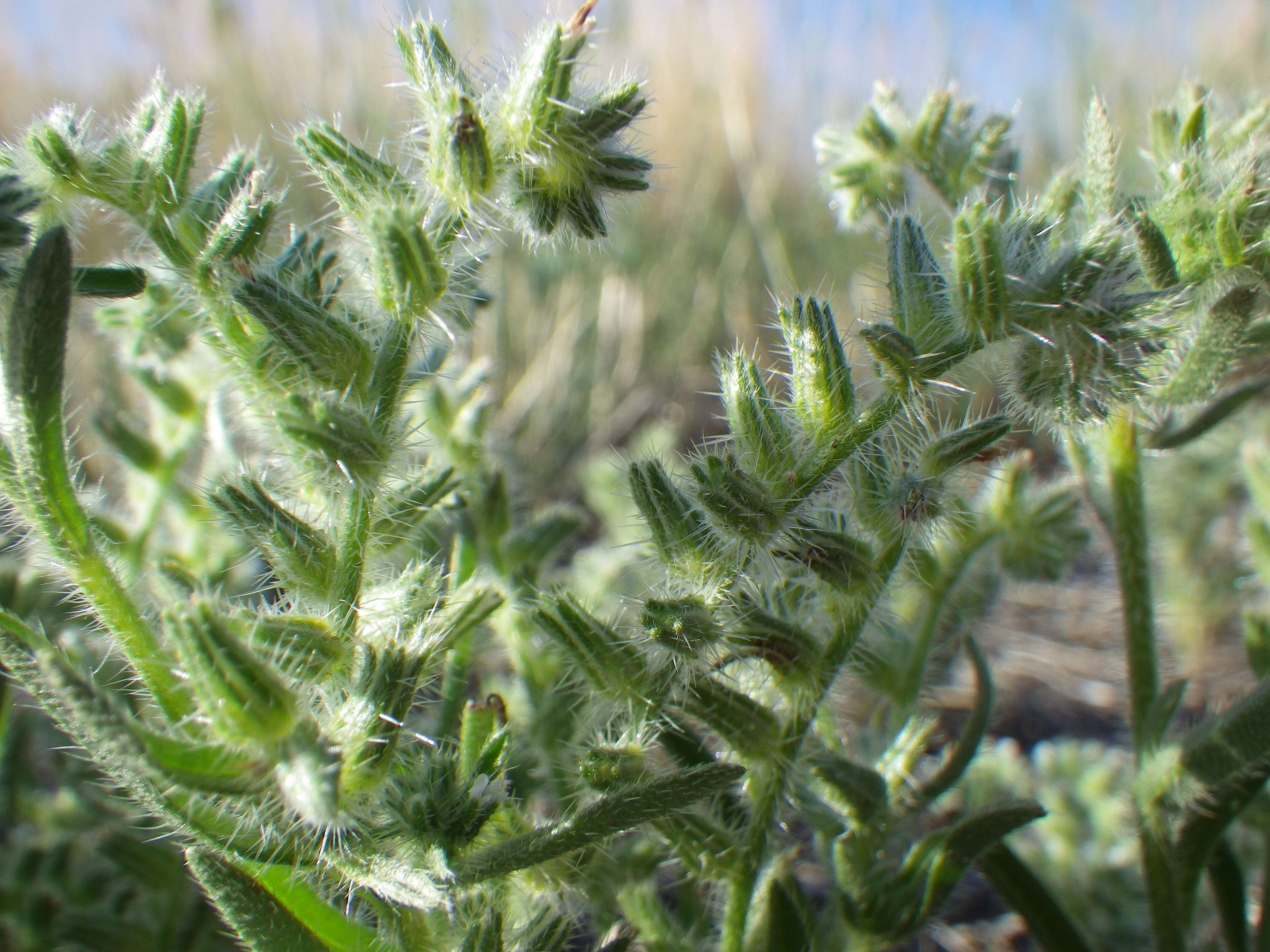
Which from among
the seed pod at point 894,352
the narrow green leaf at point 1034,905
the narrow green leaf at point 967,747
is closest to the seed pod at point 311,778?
the seed pod at point 894,352

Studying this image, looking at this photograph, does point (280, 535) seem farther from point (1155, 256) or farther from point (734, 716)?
point (1155, 256)

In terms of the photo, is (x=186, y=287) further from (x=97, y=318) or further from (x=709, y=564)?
(x=709, y=564)

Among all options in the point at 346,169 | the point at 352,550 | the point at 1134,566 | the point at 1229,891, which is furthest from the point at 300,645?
the point at 1229,891

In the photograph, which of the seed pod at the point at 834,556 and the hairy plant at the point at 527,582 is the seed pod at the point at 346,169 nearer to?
the hairy plant at the point at 527,582

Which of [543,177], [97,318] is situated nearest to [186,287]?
[543,177]

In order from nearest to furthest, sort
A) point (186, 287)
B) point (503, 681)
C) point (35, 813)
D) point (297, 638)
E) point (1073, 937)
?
point (297, 638) → point (186, 287) → point (1073, 937) → point (35, 813) → point (503, 681)

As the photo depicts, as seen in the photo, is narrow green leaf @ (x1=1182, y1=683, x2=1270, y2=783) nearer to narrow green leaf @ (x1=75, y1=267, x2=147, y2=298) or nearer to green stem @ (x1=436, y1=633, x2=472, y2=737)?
green stem @ (x1=436, y1=633, x2=472, y2=737)

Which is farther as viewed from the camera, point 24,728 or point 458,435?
point 24,728
